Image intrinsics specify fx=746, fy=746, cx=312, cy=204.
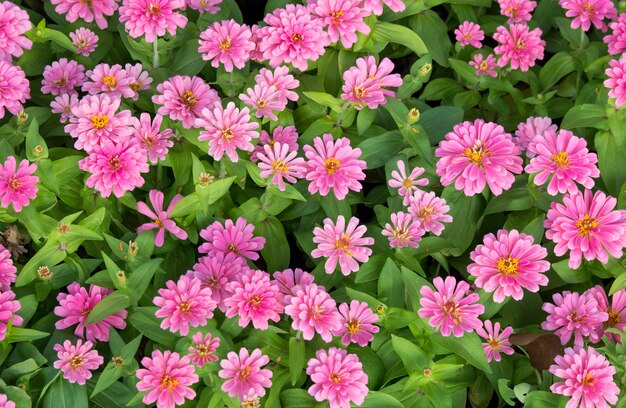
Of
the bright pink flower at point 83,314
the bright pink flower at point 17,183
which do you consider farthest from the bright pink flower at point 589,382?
the bright pink flower at point 17,183

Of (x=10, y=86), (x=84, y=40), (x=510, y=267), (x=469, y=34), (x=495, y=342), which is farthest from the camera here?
(x=469, y=34)

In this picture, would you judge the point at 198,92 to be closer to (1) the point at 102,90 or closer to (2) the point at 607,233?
(1) the point at 102,90

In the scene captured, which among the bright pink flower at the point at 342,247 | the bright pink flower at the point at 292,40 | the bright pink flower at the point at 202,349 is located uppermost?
the bright pink flower at the point at 292,40

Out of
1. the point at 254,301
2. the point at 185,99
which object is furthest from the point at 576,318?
the point at 185,99

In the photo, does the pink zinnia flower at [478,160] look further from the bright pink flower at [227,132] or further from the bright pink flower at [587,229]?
the bright pink flower at [227,132]

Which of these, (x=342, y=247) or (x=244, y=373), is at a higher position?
(x=342, y=247)

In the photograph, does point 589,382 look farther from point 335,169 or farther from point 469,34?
point 469,34
